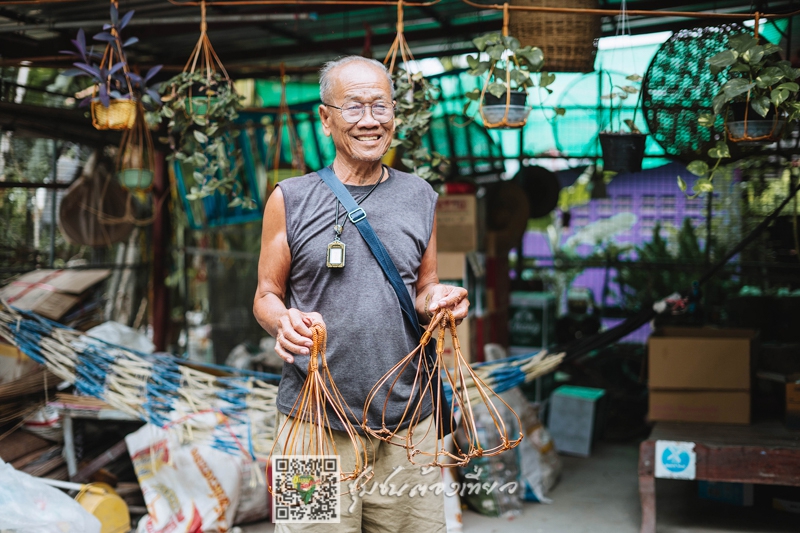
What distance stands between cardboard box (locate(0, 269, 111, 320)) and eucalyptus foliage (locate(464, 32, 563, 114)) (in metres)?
2.27

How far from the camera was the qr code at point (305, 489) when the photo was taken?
1661mm

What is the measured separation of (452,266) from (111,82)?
6.44 feet

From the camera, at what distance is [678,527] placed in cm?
360

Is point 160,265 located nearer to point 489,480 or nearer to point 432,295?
point 489,480

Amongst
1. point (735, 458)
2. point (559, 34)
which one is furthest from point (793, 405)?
point (559, 34)

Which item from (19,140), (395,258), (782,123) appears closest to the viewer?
(395,258)

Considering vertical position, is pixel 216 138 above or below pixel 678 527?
above

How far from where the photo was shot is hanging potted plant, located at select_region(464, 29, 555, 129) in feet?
8.62

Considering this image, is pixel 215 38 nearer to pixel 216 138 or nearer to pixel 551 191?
pixel 216 138

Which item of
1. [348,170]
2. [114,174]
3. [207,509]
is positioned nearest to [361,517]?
[348,170]

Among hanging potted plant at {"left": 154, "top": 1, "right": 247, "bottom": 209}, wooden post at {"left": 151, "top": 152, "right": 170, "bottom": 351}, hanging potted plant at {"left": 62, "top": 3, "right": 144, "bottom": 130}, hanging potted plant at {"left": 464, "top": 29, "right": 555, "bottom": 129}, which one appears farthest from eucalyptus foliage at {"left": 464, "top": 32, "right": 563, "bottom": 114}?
wooden post at {"left": 151, "top": 152, "right": 170, "bottom": 351}

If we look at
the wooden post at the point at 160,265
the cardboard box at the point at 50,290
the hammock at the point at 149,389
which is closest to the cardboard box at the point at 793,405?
the hammock at the point at 149,389

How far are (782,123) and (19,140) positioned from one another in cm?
383

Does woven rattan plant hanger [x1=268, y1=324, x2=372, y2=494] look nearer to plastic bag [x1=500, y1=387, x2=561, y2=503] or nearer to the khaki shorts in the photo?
the khaki shorts
